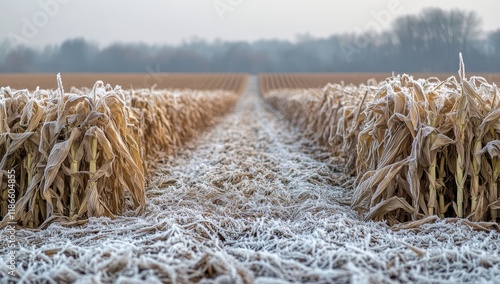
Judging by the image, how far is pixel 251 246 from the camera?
2.64 m

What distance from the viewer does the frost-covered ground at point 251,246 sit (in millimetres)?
2059

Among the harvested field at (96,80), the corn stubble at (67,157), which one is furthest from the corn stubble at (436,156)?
the harvested field at (96,80)

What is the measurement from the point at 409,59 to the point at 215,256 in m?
14.4

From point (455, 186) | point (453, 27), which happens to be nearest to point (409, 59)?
point (453, 27)

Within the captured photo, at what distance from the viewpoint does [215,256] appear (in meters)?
2.18

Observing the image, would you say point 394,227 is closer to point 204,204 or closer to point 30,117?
point 204,204

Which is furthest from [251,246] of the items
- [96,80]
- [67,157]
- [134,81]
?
[134,81]

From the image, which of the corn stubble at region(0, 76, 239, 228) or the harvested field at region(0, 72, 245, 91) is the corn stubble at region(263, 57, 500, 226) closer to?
the corn stubble at region(0, 76, 239, 228)

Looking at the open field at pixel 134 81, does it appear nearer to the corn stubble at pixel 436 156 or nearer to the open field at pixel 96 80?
the open field at pixel 96 80

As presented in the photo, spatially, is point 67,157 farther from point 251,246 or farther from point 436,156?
point 436,156

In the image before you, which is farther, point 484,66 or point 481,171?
point 484,66

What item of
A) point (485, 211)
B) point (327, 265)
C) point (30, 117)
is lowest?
point (485, 211)

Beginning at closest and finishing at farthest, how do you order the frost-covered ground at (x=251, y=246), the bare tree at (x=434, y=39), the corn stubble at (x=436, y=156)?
1. the frost-covered ground at (x=251, y=246)
2. the corn stubble at (x=436, y=156)
3. the bare tree at (x=434, y=39)

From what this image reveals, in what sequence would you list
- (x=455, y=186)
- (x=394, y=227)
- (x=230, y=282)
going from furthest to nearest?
(x=455, y=186)
(x=394, y=227)
(x=230, y=282)
